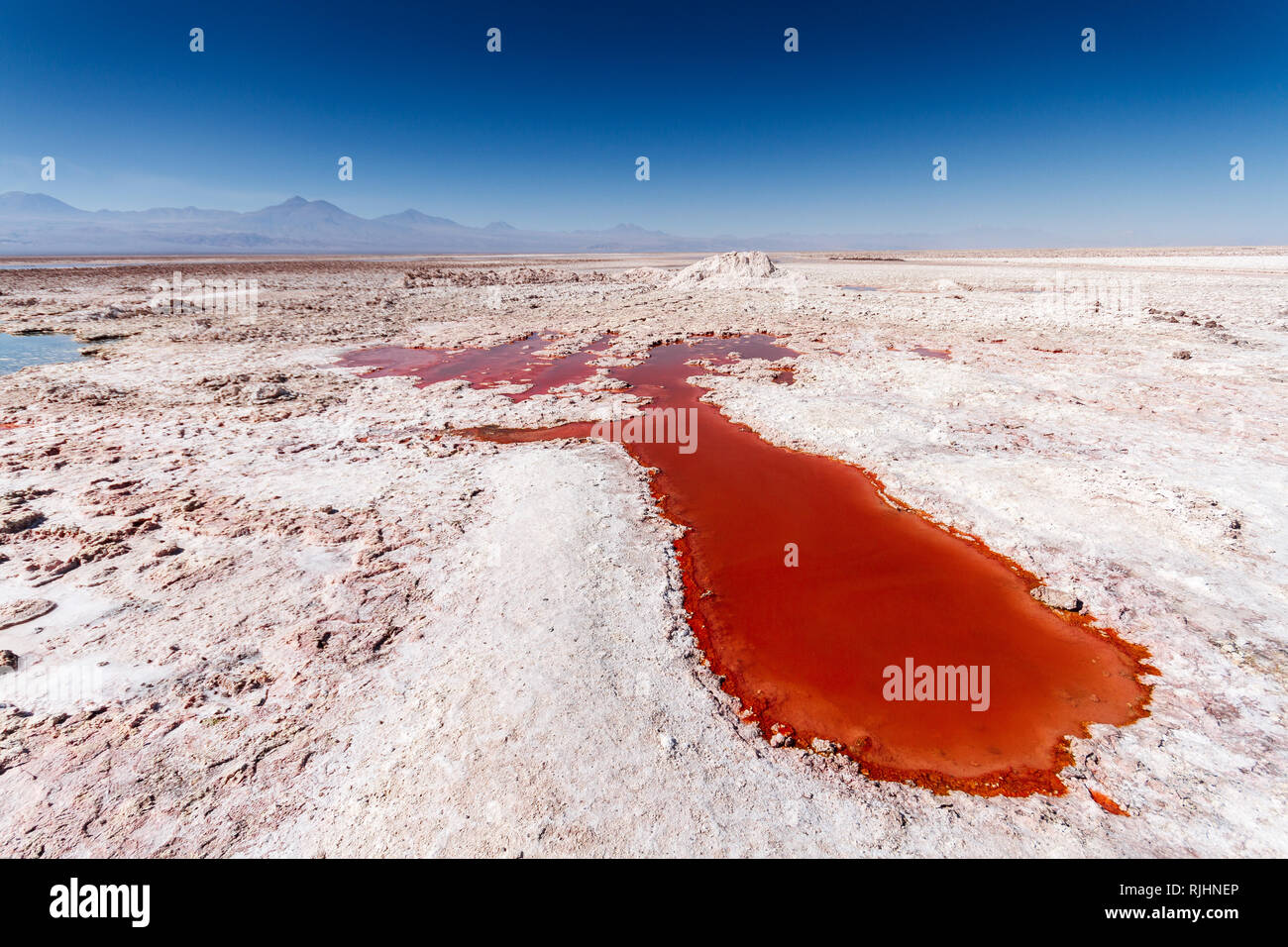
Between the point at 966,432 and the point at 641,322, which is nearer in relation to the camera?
the point at 966,432

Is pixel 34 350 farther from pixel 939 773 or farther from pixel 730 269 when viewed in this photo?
pixel 730 269

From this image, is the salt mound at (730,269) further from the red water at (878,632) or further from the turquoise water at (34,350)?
the red water at (878,632)

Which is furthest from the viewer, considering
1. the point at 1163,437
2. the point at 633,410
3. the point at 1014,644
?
the point at 633,410

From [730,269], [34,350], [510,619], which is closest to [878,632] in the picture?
[510,619]

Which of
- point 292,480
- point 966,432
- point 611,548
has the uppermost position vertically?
point 966,432

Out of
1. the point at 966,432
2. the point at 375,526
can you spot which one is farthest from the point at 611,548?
the point at 966,432

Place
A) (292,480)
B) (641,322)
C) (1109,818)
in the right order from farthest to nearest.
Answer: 1. (641,322)
2. (292,480)
3. (1109,818)

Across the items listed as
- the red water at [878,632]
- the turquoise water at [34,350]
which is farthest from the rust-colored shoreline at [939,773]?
the turquoise water at [34,350]
